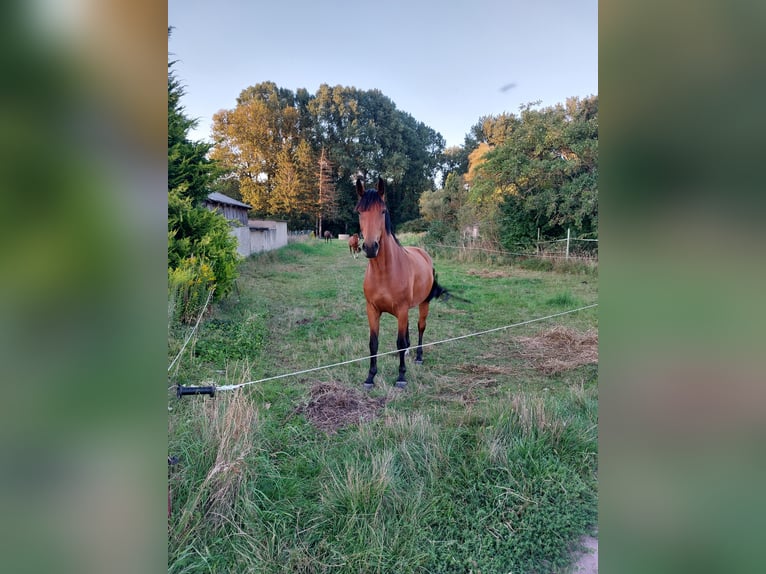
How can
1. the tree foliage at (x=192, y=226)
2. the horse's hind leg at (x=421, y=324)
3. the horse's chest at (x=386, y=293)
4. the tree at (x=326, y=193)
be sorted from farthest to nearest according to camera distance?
the tree at (x=326, y=193) < the tree foliage at (x=192, y=226) < the horse's hind leg at (x=421, y=324) < the horse's chest at (x=386, y=293)

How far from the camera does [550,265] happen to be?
427 inches

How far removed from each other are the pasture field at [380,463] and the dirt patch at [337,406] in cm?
2

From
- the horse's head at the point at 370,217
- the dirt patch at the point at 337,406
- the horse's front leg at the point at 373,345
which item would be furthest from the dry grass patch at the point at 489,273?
the dirt patch at the point at 337,406

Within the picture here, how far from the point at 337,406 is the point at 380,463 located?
1.05 metres

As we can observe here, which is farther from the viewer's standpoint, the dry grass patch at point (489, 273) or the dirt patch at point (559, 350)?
the dry grass patch at point (489, 273)

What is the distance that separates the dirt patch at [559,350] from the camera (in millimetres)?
4051

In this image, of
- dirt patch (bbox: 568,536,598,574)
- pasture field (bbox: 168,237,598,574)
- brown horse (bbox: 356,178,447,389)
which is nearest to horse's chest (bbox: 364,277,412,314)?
brown horse (bbox: 356,178,447,389)

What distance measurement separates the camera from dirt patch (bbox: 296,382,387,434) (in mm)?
2783

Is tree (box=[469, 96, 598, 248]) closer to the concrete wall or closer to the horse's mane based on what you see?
the concrete wall

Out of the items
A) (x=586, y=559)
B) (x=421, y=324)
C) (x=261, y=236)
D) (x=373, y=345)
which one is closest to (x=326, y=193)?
(x=261, y=236)

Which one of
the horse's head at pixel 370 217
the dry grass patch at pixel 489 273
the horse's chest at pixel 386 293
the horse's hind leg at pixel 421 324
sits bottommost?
the horse's hind leg at pixel 421 324

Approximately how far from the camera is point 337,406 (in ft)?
9.90

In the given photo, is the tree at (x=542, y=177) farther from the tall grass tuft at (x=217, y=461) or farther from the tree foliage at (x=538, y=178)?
the tall grass tuft at (x=217, y=461)
